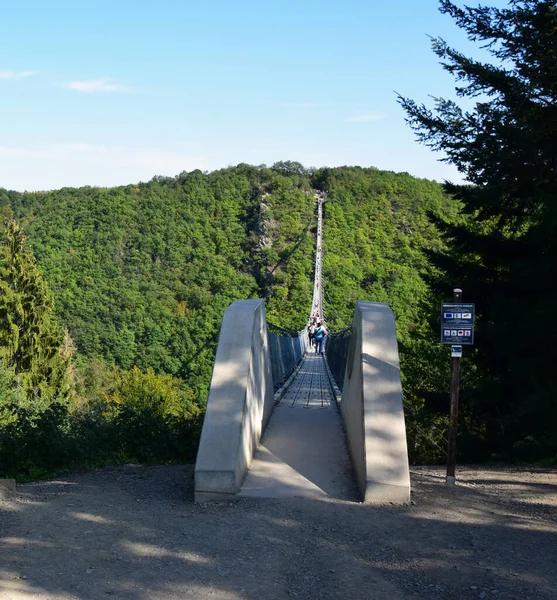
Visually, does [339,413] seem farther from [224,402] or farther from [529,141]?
[529,141]

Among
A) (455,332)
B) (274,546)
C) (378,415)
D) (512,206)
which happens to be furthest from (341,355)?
(274,546)

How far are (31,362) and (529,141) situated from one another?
23.5 m

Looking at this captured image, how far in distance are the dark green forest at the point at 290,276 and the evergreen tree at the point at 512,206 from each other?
2cm

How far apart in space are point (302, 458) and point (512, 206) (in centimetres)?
439

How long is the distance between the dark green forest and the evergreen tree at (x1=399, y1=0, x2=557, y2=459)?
0.9 inches

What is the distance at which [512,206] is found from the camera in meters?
8.47

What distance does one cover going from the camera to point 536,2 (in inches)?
305

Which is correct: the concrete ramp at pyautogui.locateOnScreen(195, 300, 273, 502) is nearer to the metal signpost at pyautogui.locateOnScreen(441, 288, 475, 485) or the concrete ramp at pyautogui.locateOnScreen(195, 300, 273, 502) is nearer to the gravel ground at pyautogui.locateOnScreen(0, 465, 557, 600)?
the gravel ground at pyautogui.locateOnScreen(0, 465, 557, 600)

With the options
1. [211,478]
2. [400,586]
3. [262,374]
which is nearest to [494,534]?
[400,586]

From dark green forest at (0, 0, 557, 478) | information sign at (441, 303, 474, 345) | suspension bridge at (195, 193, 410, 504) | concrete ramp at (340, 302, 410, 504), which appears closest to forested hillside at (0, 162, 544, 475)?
dark green forest at (0, 0, 557, 478)

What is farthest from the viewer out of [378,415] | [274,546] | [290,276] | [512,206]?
[290,276]

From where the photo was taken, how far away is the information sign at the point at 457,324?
18.3ft

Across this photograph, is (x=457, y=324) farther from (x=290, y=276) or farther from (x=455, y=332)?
(x=290, y=276)

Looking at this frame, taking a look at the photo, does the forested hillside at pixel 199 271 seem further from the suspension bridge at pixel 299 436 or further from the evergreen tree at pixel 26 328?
the suspension bridge at pixel 299 436
